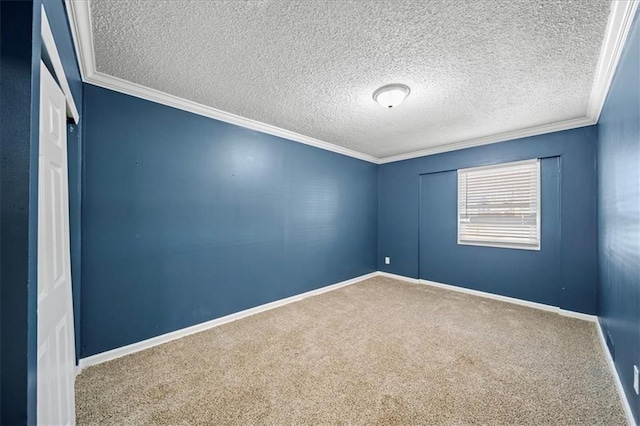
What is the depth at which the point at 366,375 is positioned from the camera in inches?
76.5

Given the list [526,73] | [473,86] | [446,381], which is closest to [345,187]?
[473,86]

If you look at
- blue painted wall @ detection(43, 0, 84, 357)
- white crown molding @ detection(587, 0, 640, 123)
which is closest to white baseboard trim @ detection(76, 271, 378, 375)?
blue painted wall @ detection(43, 0, 84, 357)

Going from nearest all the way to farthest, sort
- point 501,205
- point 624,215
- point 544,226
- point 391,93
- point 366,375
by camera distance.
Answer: point 624,215 → point 366,375 → point 391,93 → point 544,226 → point 501,205

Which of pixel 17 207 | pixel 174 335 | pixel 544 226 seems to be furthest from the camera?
pixel 544 226

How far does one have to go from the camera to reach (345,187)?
4.50 m

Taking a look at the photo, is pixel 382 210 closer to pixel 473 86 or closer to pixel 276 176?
pixel 276 176

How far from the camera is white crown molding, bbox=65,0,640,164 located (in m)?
1.47

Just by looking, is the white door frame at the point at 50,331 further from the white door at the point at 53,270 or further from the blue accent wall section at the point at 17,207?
the blue accent wall section at the point at 17,207

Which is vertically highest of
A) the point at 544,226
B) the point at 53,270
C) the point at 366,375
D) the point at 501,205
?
the point at 501,205

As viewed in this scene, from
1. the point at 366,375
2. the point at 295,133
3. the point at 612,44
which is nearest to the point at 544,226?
the point at 612,44

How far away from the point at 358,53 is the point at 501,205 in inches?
127

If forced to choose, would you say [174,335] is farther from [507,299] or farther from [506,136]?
[506,136]

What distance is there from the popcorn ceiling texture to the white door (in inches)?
31.4

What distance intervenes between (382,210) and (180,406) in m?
4.30
